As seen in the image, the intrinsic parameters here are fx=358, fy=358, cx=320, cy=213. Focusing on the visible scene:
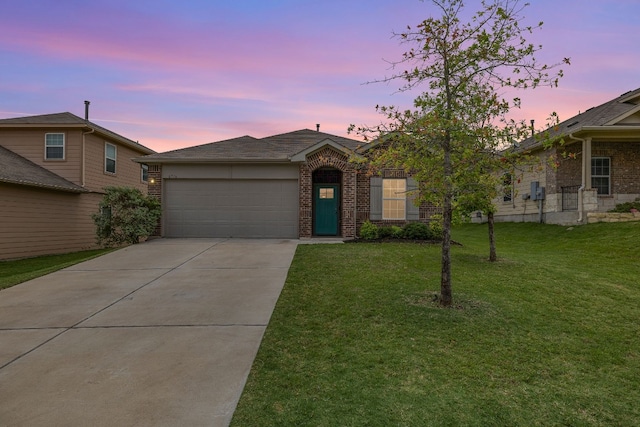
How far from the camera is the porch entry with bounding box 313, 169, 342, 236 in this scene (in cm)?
1452

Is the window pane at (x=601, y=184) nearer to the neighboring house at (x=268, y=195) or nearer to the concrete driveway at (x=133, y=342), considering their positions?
the neighboring house at (x=268, y=195)

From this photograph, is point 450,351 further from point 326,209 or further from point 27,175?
point 27,175

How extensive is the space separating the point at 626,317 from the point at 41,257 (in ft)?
59.5

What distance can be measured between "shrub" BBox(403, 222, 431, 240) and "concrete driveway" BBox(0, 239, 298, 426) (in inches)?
220

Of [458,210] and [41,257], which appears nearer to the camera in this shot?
[458,210]

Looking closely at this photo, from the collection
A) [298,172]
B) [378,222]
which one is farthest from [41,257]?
[378,222]

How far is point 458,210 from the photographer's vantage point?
238 inches

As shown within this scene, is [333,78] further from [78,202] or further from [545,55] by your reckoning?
[78,202]

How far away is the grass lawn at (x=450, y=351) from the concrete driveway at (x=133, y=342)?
1.37 ft

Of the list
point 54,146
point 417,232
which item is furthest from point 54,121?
point 417,232

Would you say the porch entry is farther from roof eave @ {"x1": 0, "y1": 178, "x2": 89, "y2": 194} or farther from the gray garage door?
roof eave @ {"x1": 0, "y1": 178, "x2": 89, "y2": 194}

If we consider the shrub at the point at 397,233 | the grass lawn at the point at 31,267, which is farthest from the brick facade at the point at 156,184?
Result: the shrub at the point at 397,233

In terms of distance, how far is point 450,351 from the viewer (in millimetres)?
4090

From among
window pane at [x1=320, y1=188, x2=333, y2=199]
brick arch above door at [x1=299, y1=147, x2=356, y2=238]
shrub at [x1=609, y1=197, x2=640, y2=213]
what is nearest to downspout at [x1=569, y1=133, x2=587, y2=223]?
shrub at [x1=609, y1=197, x2=640, y2=213]
